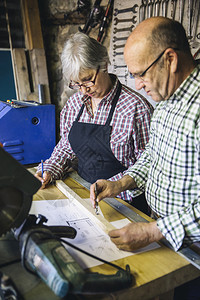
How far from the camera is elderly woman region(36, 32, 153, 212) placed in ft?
5.39

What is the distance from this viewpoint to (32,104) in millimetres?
2248

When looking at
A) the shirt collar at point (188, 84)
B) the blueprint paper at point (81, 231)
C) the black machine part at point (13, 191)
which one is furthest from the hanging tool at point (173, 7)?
the black machine part at point (13, 191)

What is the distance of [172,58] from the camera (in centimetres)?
102

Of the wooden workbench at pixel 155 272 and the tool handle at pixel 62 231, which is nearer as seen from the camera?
the wooden workbench at pixel 155 272

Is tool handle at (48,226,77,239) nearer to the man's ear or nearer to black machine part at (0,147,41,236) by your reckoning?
black machine part at (0,147,41,236)

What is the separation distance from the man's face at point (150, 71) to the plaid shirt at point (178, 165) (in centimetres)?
7

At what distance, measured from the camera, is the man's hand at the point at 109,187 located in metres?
1.32

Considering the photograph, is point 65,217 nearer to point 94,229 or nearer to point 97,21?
point 94,229

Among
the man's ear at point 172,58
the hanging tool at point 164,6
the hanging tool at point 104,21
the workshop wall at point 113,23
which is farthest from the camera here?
the hanging tool at point 104,21

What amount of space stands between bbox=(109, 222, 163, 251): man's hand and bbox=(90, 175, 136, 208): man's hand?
0.35 meters

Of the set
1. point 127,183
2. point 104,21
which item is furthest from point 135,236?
point 104,21

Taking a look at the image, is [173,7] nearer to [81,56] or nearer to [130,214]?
[81,56]

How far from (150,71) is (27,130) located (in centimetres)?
144

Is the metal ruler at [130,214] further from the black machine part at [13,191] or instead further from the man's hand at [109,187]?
the black machine part at [13,191]
